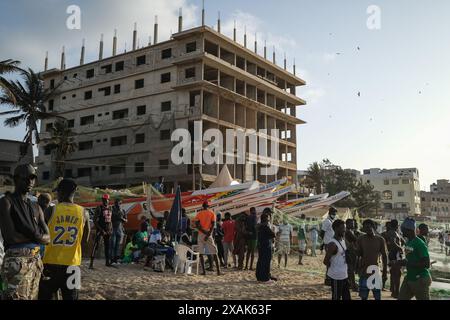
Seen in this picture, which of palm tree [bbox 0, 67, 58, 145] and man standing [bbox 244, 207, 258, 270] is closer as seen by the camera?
man standing [bbox 244, 207, 258, 270]

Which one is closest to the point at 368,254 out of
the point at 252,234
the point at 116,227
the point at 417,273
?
the point at 417,273

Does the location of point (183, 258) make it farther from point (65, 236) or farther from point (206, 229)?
point (65, 236)

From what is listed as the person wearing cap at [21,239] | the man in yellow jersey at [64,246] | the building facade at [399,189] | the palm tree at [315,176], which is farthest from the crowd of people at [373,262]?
the building facade at [399,189]

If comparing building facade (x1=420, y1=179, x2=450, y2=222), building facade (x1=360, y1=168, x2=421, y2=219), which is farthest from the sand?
building facade (x1=420, y1=179, x2=450, y2=222)

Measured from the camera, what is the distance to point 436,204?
91188mm

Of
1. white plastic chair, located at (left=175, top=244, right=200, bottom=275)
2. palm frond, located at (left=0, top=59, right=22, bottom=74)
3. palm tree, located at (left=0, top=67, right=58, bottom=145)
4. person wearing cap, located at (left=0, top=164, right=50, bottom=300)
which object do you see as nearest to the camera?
person wearing cap, located at (left=0, top=164, right=50, bottom=300)

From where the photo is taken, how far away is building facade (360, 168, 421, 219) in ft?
271

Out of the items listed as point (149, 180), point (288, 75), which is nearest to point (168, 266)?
point (149, 180)

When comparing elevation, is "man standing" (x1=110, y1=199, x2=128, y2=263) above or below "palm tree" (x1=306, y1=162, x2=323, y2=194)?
below

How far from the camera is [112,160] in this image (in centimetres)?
4022

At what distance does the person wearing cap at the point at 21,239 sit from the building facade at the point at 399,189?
8334 cm

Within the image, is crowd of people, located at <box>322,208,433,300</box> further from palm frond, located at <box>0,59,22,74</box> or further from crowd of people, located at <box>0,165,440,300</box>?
palm frond, located at <box>0,59,22,74</box>

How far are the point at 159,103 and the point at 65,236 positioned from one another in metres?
35.7

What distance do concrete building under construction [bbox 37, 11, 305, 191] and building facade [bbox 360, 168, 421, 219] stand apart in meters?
45.9
